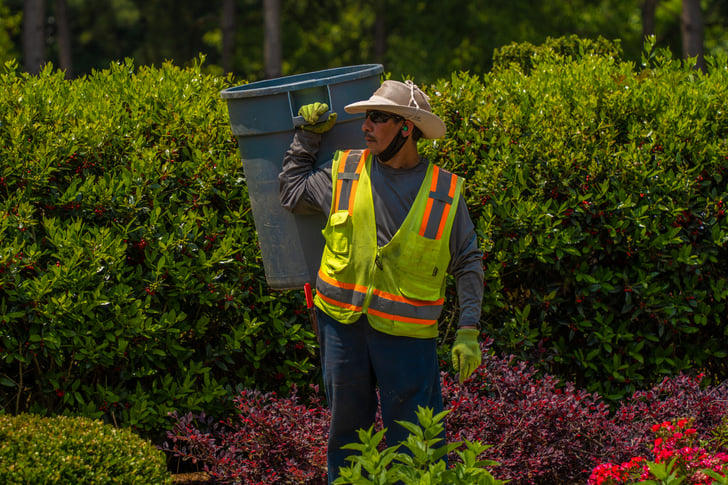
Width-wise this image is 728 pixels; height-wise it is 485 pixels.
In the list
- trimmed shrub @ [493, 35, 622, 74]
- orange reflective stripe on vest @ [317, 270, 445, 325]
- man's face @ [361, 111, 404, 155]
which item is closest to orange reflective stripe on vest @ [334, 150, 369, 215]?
man's face @ [361, 111, 404, 155]

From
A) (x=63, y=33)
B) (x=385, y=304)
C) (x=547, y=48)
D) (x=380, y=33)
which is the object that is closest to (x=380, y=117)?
(x=385, y=304)

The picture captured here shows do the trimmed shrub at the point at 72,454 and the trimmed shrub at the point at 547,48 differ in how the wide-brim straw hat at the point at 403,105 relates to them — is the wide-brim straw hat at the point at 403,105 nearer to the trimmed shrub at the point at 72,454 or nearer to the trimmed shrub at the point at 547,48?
the trimmed shrub at the point at 72,454

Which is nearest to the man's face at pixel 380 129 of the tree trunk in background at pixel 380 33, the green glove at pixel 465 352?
the green glove at pixel 465 352

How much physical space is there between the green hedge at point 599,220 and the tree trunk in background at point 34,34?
1520 centimetres

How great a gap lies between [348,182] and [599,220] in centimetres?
219

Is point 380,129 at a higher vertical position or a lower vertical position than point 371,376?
higher

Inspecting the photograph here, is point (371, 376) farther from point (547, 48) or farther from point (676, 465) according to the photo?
point (547, 48)

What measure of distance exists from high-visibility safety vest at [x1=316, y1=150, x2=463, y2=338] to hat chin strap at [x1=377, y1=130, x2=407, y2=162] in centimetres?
8

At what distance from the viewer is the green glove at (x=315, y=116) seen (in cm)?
334

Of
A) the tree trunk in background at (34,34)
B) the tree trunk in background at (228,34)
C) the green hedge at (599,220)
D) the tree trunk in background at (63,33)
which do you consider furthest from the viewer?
the tree trunk in background at (63,33)

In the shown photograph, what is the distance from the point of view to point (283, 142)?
3.53 m

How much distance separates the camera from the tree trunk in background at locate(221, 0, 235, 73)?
25000mm

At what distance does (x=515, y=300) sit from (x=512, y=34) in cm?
2156

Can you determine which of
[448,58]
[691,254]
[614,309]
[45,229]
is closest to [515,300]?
[614,309]
